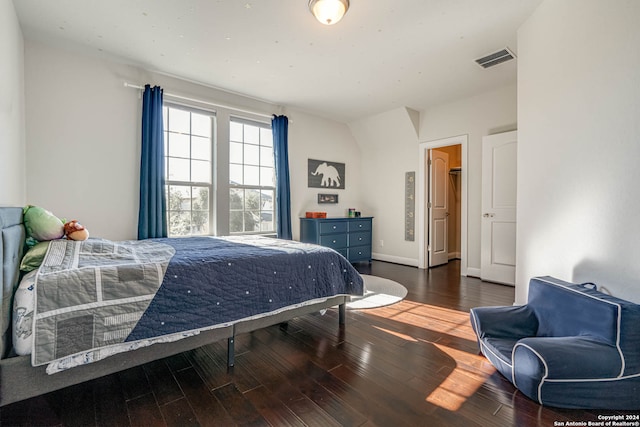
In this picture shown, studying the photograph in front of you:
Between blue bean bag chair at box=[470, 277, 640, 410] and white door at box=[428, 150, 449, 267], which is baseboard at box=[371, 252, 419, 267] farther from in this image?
blue bean bag chair at box=[470, 277, 640, 410]

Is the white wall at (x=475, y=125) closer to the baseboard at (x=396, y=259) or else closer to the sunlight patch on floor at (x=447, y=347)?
the baseboard at (x=396, y=259)

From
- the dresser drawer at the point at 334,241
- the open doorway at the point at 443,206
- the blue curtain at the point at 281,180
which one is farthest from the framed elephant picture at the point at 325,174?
the open doorway at the point at 443,206

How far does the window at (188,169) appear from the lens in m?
3.67

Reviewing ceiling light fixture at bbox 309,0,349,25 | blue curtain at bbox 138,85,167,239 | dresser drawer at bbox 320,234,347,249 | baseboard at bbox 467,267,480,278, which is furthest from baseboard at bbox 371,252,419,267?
ceiling light fixture at bbox 309,0,349,25

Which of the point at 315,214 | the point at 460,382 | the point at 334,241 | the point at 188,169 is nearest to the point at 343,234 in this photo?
the point at 334,241

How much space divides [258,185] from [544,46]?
3648mm

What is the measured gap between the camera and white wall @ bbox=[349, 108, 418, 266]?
16.4ft

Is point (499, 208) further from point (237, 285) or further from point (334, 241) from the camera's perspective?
point (237, 285)

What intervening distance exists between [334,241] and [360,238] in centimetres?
63

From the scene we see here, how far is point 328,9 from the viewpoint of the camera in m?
2.16

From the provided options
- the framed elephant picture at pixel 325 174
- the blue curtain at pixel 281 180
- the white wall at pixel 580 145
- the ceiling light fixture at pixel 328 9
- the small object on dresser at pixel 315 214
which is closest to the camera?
the white wall at pixel 580 145

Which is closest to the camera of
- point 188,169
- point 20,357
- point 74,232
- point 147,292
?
point 20,357

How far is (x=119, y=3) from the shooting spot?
2.26m

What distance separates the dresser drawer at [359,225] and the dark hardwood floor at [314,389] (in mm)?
2708
